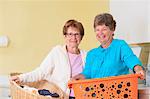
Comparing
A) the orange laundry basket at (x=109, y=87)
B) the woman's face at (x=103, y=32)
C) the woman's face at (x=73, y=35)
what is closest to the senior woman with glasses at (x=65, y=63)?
the woman's face at (x=73, y=35)

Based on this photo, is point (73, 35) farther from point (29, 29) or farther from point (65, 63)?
point (29, 29)

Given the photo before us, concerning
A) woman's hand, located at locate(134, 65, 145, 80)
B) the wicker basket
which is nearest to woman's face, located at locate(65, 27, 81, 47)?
the wicker basket

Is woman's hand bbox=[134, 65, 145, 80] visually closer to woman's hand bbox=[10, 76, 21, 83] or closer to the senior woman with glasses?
the senior woman with glasses

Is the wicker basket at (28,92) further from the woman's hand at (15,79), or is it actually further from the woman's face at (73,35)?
the woman's face at (73,35)

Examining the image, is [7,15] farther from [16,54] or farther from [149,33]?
[149,33]

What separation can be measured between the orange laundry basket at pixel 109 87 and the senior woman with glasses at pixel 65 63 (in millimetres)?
480

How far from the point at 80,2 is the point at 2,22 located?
617 millimetres

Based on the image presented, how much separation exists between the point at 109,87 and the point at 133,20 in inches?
31.0

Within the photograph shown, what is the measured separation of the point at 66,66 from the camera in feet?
5.91

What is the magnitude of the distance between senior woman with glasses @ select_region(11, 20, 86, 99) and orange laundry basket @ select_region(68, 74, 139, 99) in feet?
1.57

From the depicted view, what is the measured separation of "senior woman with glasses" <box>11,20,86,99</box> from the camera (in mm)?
1800

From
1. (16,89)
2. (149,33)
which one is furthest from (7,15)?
(149,33)

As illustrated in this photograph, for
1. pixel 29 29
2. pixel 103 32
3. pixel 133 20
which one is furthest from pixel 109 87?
pixel 29 29

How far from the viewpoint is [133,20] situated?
1.97 m
